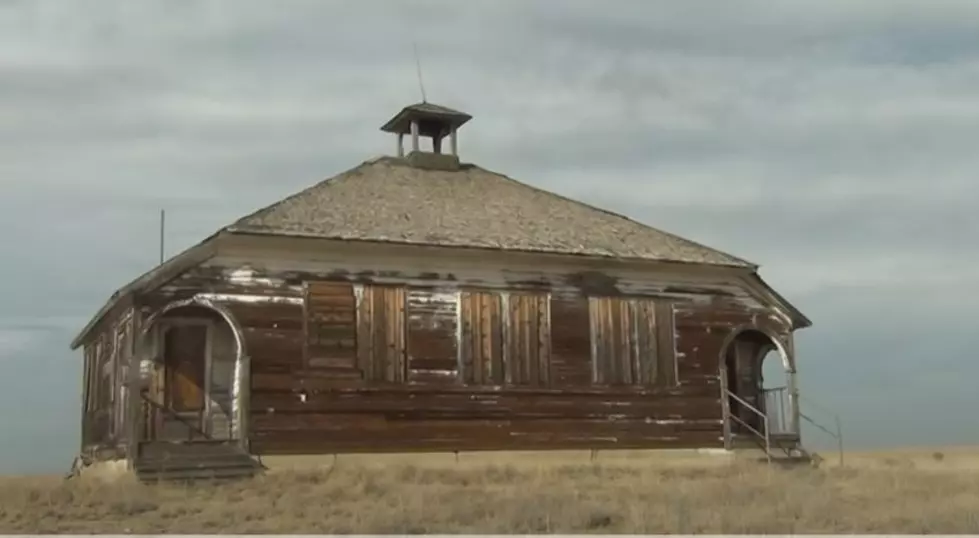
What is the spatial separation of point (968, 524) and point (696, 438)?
10859 mm

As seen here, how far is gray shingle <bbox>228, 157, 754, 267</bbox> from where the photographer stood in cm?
2178

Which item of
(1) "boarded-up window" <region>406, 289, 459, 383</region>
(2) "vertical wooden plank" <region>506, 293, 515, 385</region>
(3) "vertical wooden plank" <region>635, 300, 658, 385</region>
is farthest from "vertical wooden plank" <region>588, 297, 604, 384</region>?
(1) "boarded-up window" <region>406, 289, 459, 383</region>

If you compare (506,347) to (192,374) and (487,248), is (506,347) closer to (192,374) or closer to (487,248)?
(487,248)

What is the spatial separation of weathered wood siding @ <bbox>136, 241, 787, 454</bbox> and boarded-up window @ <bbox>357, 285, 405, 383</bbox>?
24 millimetres

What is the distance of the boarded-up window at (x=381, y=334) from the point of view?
69.9ft

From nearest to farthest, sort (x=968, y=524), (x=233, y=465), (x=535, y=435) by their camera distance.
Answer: (x=968, y=524)
(x=233, y=465)
(x=535, y=435)

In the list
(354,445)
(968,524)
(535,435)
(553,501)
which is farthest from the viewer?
(535,435)

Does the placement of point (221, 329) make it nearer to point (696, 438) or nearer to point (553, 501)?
point (553, 501)

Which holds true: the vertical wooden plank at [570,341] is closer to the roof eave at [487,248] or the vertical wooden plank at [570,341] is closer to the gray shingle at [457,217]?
the roof eave at [487,248]

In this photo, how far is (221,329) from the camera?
2109 cm

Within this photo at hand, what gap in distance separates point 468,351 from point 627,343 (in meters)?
3.60

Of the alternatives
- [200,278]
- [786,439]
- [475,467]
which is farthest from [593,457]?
[200,278]

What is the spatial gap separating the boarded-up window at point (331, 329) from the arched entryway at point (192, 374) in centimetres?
140

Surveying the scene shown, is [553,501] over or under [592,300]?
under
